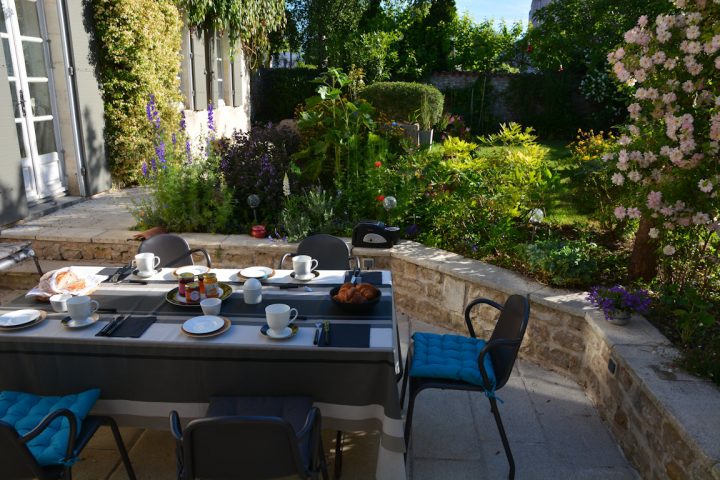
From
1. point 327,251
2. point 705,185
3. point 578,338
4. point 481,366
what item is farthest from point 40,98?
point 705,185

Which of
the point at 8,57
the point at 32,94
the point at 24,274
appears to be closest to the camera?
the point at 24,274

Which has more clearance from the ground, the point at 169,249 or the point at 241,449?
the point at 169,249

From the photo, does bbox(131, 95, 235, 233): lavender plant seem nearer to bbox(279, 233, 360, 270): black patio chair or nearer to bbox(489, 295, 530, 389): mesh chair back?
bbox(279, 233, 360, 270): black patio chair

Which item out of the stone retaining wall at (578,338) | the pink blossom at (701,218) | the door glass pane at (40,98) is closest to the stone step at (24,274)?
the stone retaining wall at (578,338)

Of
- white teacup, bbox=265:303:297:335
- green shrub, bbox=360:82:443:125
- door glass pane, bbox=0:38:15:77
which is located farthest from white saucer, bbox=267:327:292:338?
green shrub, bbox=360:82:443:125

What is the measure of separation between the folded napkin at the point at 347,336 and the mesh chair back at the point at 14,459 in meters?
1.04

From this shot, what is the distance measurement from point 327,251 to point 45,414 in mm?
1760

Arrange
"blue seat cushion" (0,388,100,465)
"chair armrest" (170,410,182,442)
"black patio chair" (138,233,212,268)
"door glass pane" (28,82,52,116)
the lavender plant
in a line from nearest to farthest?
1. "chair armrest" (170,410,182,442)
2. "blue seat cushion" (0,388,100,465)
3. "black patio chair" (138,233,212,268)
4. the lavender plant
5. "door glass pane" (28,82,52,116)

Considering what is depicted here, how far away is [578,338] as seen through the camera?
3127 millimetres

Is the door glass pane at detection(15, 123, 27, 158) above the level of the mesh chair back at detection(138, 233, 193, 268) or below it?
above

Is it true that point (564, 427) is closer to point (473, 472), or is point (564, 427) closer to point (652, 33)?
point (473, 472)

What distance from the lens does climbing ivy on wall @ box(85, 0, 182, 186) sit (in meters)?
5.77

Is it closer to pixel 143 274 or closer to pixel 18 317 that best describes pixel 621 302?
pixel 143 274

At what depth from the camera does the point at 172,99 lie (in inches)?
273
